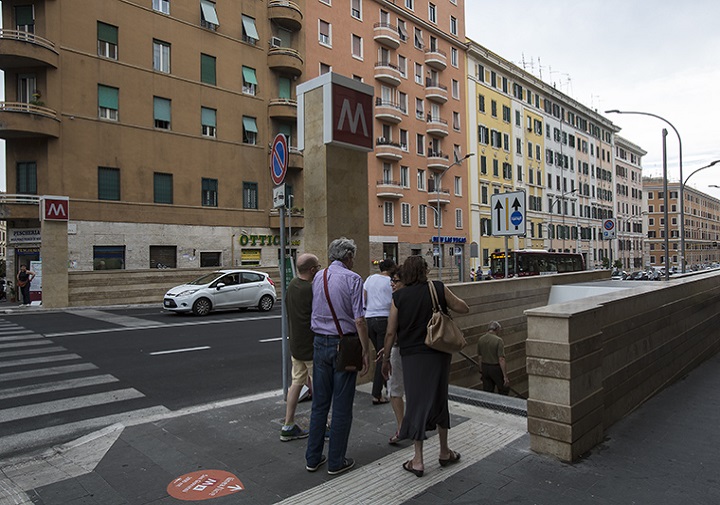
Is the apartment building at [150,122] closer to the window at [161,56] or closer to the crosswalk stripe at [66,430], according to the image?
the window at [161,56]

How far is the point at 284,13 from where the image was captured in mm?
31250

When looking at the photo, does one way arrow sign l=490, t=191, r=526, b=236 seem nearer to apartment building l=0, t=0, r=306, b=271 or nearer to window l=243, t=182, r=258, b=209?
apartment building l=0, t=0, r=306, b=271

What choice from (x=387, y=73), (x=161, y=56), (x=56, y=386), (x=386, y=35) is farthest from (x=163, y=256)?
(x=386, y=35)

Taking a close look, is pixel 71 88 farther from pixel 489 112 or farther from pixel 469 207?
pixel 489 112

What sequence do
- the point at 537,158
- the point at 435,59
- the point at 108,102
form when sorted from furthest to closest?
1. the point at 537,158
2. the point at 435,59
3. the point at 108,102

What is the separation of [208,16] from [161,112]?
640 cm

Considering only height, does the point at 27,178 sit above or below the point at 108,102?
below

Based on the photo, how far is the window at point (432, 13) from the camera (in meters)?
43.7

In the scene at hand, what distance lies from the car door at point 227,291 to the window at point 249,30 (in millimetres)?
17420

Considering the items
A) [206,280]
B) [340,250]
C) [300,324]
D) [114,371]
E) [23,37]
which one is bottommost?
[114,371]

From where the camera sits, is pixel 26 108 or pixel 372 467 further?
pixel 26 108

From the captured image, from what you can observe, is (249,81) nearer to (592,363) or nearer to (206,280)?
(206,280)

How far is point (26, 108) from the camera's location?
2259 cm

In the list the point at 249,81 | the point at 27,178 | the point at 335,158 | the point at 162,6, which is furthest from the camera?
the point at 249,81
